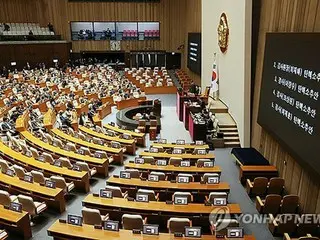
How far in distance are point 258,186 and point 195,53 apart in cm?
1679

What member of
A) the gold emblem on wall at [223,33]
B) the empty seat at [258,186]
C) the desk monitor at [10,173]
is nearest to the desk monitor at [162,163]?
the empty seat at [258,186]

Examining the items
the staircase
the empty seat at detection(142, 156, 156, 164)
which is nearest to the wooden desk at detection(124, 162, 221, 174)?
the empty seat at detection(142, 156, 156, 164)

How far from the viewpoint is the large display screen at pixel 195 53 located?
894 inches

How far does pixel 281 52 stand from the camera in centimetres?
838

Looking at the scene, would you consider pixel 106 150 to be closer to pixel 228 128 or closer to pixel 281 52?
pixel 228 128

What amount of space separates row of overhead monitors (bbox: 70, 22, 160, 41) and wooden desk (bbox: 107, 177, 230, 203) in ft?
82.2

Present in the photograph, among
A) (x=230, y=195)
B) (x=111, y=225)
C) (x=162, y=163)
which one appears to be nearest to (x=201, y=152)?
(x=162, y=163)

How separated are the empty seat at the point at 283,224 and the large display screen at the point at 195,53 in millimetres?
16835

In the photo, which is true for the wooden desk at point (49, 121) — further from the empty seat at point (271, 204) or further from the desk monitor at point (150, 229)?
the empty seat at point (271, 204)

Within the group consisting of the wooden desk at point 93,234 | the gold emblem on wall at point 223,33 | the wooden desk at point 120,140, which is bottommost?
the wooden desk at point 120,140

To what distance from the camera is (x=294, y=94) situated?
302 inches

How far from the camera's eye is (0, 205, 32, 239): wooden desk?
6.00 metres

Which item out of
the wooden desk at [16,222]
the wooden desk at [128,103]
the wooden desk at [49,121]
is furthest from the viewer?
the wooden desk at [128,103]

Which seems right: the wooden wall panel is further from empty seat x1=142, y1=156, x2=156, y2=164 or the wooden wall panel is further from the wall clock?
the wall clock
